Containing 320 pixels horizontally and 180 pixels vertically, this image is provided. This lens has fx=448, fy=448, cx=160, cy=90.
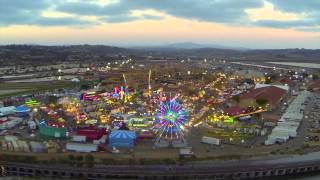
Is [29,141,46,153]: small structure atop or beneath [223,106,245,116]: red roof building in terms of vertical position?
beneath

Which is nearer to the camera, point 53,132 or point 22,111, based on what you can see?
point 53,132

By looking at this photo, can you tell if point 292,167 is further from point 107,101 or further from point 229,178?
point 107,101

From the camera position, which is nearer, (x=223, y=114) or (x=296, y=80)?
(x=223, y=114)

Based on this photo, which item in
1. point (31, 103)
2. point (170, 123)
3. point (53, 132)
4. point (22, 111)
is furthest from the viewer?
point (31, 103)

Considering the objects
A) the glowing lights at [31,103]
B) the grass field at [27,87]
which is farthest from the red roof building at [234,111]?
the grass field at [27,87]

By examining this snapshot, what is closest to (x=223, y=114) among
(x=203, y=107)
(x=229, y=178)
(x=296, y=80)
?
(x=203, y=107)

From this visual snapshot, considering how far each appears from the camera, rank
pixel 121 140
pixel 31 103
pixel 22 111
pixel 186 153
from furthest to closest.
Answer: pixel 31 103
pixel 22 111
pixel 121 140
pixel 186 153

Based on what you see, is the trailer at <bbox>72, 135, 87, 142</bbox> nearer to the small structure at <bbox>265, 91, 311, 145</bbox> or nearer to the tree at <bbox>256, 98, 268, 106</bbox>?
the small structure at <bbox>265, 91, 311, 145</bbox>

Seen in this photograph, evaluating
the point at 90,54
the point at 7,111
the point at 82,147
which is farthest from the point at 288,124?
the point at 90,54

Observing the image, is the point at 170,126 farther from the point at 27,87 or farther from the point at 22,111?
the point at 27,87

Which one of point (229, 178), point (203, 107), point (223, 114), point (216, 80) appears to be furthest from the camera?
point (216, 80)

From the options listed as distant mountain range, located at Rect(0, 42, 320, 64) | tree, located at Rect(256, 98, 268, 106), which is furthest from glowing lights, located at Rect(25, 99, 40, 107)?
distant mountain range, located at Rect(0, 42, 320, 64)
